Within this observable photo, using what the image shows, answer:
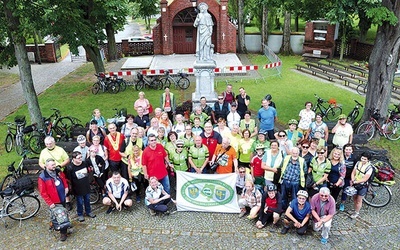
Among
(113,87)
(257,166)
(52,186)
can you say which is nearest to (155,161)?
(52,186)

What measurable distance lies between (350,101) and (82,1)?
1307 cm

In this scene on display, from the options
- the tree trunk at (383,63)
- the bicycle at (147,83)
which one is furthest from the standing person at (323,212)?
the bicycle at (147,83)

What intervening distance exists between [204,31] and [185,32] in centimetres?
1733

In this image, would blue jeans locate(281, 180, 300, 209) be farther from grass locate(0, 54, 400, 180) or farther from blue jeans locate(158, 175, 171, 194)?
grass locate(0, 54, 400, 180)

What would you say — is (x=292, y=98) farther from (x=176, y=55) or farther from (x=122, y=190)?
(x=176, y=55)

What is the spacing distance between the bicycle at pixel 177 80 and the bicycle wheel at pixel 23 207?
1186 cm

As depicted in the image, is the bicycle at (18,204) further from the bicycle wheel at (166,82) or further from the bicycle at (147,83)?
the bicycle wheel at (166,82)

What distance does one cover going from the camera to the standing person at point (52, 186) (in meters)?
7.15

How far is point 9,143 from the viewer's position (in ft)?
39.3

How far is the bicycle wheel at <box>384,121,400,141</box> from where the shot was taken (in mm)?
11945

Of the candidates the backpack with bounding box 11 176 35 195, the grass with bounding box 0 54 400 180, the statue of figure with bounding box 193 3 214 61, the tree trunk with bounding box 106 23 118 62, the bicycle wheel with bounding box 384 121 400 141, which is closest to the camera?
the backpack with bounding box 11 176 35 195

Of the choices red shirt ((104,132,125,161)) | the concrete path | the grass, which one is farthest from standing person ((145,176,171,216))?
the concrete path

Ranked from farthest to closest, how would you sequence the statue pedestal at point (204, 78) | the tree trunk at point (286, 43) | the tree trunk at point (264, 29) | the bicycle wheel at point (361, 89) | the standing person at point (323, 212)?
the tree trunk at point (264, 29), the tree trunk at point (286, 43), the bicycle wheel at point (361, 89), the statue pedestal at point (204, 78), the standing person at point (323, 212)

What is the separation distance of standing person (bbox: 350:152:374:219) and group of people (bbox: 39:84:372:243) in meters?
0.02
